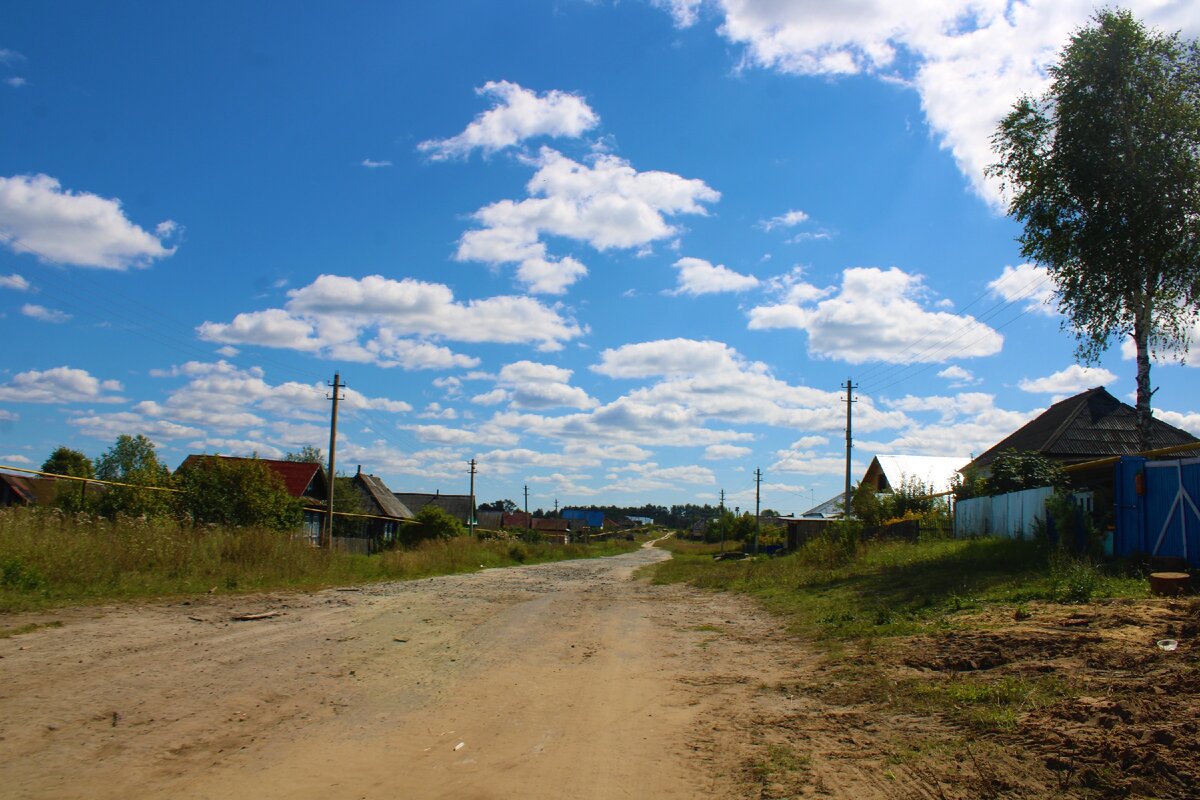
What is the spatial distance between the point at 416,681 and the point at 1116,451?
28.7 metres

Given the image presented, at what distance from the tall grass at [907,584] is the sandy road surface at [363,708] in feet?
6.61

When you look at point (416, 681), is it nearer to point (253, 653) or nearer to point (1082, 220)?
point (253, 653)

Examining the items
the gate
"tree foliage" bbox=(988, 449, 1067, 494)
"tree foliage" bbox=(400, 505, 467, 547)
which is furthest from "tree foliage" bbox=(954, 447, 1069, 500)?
"tree foliage" bbox=(400, 505, 467, 547)

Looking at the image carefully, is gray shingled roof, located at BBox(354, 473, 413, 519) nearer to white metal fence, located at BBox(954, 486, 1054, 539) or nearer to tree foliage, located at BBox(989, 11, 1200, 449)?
white metal fence, located at BBox(954, 486, 1054, 539)

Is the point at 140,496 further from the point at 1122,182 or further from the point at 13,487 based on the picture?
the point at 1122,182

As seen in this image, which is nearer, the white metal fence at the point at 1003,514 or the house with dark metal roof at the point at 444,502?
the white metal fence at the point at 1003,514

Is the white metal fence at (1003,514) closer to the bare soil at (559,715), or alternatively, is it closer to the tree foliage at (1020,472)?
the tree foliage at (1020,472)

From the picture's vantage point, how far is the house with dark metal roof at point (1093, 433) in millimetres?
28328

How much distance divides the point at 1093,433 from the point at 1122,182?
13672 mm

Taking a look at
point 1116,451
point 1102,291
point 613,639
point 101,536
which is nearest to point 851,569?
point 1102,291

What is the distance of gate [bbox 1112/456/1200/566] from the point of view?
12953mm

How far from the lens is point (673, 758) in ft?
18.1

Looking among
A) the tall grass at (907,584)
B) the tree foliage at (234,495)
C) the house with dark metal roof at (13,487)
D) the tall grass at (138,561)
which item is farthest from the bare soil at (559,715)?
the house with dark metal roof at (13,487)

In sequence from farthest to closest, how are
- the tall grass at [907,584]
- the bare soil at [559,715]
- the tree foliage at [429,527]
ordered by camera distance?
the tree foliage at [429,527] < the tall grass at [907,584] < the bare soil at [559,715]
